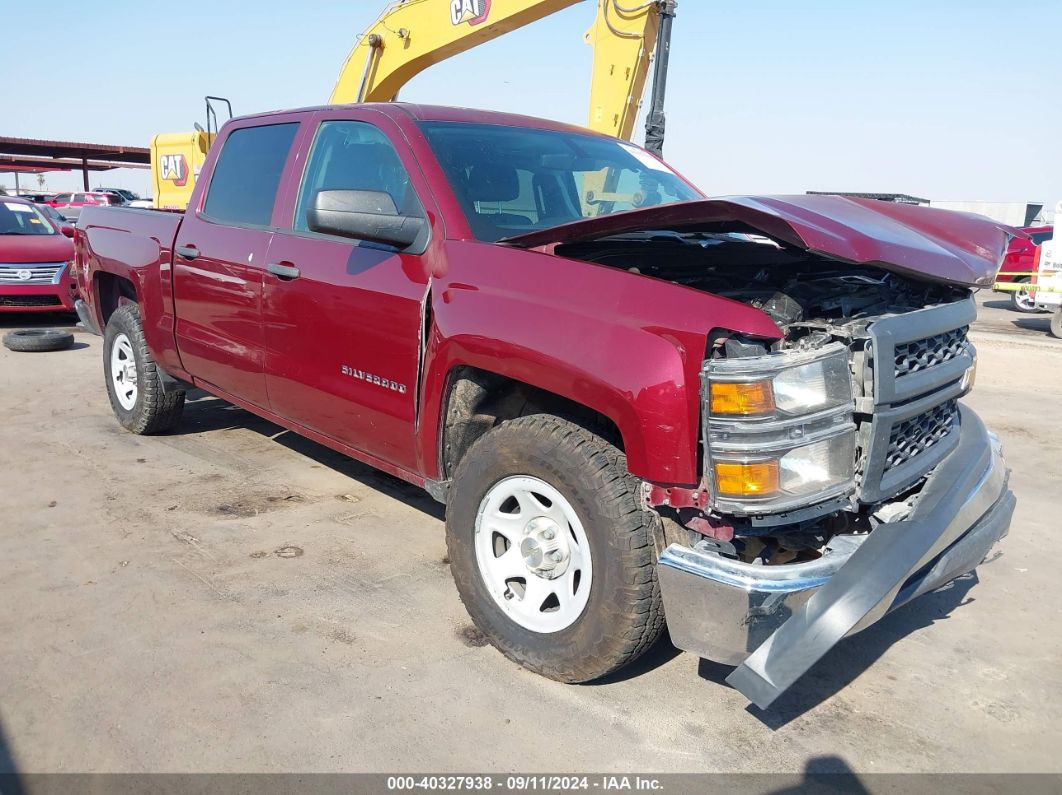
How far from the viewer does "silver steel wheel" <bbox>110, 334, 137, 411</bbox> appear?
5446mm

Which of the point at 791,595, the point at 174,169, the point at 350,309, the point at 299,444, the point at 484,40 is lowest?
the point at 299,444

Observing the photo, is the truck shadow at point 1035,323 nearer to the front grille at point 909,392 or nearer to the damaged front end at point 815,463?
the front grille at point 909,392

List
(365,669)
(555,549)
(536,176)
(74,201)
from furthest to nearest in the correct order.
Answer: (74,201) < (536,176) < (365,669) < (555,549)

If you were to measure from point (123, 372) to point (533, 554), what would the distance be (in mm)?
3954

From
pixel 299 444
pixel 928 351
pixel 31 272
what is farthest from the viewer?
pixel 31 272

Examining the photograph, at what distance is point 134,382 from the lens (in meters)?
5.50

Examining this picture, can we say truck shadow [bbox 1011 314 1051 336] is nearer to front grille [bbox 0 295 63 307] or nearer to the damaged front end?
the damaged front end

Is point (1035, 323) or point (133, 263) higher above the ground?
point (133, 263)

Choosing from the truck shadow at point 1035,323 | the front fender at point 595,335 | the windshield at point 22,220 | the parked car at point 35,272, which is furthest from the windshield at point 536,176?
the truck shadow at point 1035,323

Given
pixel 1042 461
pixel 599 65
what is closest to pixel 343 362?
pixel 1042 461

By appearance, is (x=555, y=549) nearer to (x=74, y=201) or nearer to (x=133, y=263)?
(x=133, y=263)

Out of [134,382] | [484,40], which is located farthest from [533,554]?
[484,40]

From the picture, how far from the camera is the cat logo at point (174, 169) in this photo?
12.4m

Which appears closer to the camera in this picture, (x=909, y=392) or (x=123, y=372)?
(x=909, y=392)
